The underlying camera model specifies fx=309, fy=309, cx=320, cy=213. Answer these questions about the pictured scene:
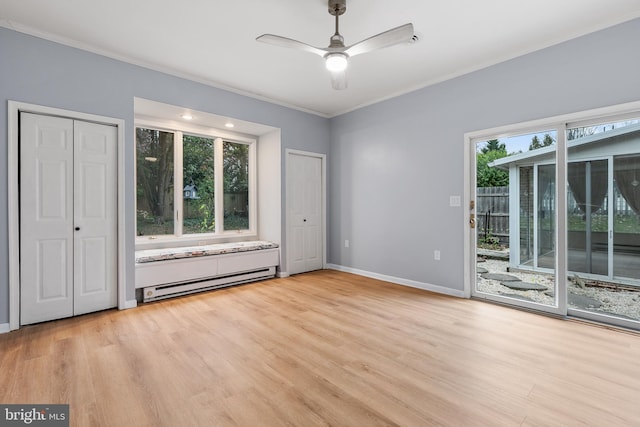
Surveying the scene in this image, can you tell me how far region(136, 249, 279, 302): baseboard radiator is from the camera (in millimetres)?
3701

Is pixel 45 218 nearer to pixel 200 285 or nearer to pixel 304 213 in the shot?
pixel 200 285

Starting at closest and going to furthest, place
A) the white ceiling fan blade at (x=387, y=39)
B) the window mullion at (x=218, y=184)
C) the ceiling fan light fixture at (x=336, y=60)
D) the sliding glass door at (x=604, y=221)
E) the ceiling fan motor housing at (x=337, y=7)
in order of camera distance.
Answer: the white ceiling fan blade at (x=387, y=39), the ceiling fan motor housing at (x=337, y=7), the ceiling fan light fixture at (x=336, y=60), the sliding glass door at (x=604, y=221), the window mullion at (x=218, y=184)

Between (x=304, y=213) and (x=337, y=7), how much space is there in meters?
3.33

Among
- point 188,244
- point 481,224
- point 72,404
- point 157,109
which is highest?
point 157,109

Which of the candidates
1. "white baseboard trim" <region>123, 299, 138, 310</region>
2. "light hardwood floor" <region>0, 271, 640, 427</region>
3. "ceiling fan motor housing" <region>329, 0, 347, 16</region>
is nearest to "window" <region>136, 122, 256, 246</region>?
"white baseboard trim" <region>123, 299, 138, 310</region>

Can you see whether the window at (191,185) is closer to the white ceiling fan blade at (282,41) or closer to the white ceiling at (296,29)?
the white ceiling at (296,29)

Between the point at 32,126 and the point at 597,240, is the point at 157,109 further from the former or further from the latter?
the point at 597,240

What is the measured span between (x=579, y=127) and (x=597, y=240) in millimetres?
1128

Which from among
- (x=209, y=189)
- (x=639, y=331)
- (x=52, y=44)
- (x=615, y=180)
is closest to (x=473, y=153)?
(x=615, y=180)

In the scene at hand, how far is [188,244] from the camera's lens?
458 centimetres

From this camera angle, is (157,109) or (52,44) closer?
(52,44)

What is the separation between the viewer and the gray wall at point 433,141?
9.50ft

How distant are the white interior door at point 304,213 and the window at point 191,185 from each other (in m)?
0.72

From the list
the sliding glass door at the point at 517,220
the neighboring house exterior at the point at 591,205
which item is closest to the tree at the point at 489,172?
the sliding glass door at the point at 517,220
